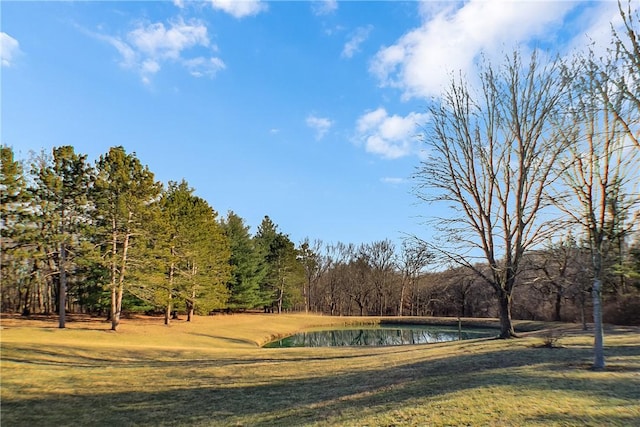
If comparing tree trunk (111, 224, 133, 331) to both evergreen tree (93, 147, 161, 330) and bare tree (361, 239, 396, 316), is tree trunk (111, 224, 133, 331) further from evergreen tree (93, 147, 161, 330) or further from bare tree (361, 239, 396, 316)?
bare tree (361, 239, 396, 316)

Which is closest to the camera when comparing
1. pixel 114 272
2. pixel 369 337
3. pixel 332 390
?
pixel 332 390

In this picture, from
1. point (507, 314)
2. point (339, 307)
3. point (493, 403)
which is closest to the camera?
point (493, 403)

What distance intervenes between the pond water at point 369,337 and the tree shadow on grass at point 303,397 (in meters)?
19.1

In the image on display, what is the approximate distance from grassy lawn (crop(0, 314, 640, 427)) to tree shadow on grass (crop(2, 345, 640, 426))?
0.08ft

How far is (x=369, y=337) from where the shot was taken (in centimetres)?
3566

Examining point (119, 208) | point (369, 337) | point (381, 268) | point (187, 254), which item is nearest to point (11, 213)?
point (119, 208)

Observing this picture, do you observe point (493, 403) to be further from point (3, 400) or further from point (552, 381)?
point (3, 400)

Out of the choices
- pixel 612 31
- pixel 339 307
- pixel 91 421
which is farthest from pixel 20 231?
pixel 339 307

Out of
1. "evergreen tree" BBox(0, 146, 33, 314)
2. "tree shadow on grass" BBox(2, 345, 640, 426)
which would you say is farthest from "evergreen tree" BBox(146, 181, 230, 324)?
"tree shadow on grass" BBox(2, 345, 640, 426)

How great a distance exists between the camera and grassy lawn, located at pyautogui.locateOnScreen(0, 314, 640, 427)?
19.5 feet

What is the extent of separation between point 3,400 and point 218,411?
4.93 m

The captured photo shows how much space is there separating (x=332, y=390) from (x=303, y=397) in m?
0.82

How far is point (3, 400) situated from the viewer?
8320 millimetres

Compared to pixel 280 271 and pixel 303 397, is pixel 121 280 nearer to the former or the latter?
pixel 303 397
